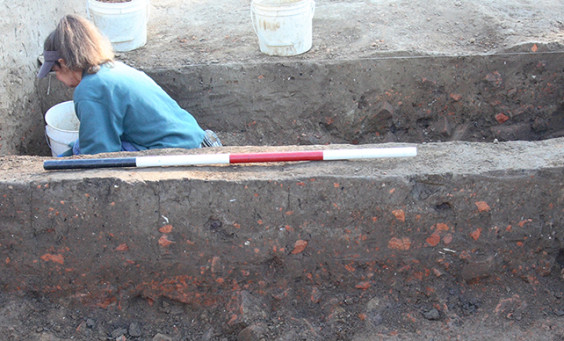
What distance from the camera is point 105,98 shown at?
3287 mm

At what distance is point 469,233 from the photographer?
2.73 meters

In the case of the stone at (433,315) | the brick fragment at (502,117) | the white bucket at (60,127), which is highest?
the white bucket at (60,127)

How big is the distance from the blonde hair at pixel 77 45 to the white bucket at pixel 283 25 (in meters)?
1.40

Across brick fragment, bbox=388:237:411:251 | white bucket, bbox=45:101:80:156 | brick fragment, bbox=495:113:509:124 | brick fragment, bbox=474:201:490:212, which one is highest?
brick fragment, bbox=474:201:490:212

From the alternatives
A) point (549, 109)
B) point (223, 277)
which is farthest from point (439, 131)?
point (223, 277)

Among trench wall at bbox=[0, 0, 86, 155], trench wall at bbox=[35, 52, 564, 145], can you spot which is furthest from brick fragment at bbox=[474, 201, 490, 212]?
trench wall at bbox=[0, 0, 86, 155]

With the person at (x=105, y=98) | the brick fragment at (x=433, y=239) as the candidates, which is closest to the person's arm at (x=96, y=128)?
the person at (x=105, y=98)

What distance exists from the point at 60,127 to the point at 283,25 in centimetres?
170

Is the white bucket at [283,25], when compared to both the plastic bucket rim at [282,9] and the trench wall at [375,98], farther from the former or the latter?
the trench wall at [375,98]

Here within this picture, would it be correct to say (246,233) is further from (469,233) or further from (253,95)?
(253,95)

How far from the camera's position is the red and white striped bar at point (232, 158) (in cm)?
277

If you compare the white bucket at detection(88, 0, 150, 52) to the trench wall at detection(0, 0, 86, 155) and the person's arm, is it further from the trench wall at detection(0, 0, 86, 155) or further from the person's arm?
the person's arm

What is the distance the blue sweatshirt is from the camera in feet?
10.7

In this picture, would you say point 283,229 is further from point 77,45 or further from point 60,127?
point 60,127
